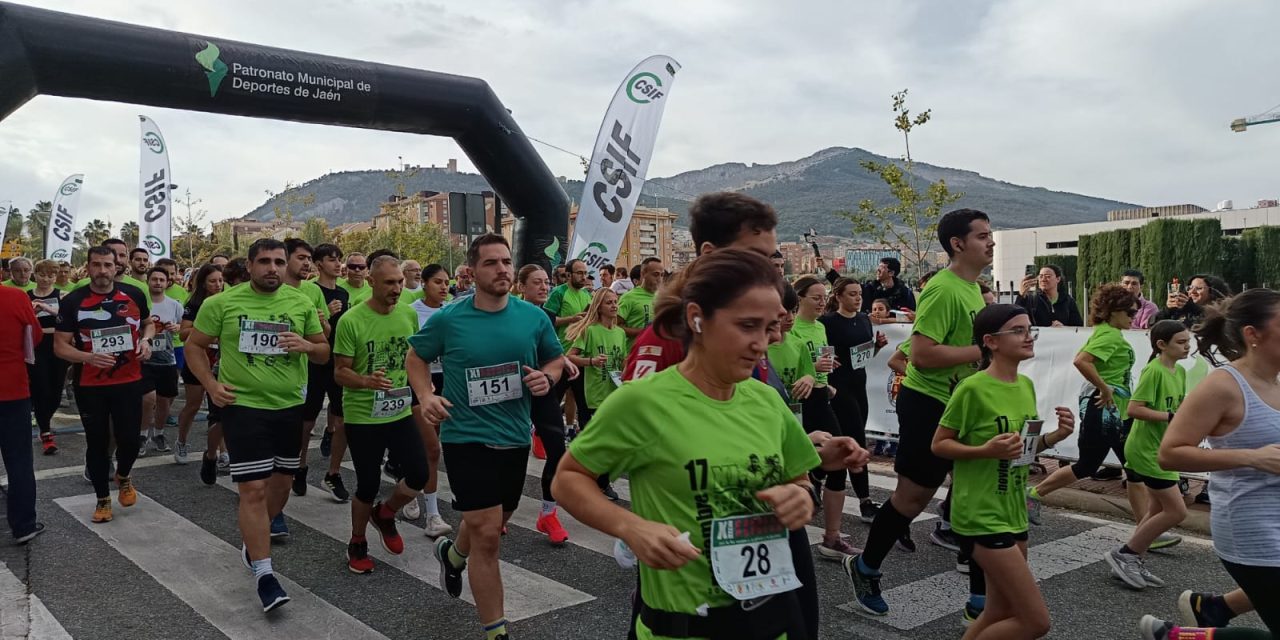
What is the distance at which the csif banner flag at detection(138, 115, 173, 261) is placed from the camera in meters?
14.5

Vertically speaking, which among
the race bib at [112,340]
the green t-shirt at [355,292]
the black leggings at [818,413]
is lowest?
the black leggings at [818,413]

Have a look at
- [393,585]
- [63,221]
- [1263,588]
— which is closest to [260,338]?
[393,585]

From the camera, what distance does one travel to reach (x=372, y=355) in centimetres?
545

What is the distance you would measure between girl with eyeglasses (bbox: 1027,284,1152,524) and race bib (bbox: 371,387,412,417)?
4.59 m

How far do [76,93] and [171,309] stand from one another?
3.06 m

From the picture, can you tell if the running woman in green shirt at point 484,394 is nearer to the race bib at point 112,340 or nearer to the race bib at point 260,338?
the race bib at point 260,338

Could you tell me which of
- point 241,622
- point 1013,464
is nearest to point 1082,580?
point 1013,464

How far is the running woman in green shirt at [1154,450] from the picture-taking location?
484 cm

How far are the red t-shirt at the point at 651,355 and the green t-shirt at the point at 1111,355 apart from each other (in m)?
4.42

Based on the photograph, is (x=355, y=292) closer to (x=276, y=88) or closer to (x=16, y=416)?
(x=16, y=416)

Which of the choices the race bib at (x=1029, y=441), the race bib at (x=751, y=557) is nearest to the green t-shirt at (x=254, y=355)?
the race bib at (x=751, y=557)

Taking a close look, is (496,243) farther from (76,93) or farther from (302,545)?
(76,93)

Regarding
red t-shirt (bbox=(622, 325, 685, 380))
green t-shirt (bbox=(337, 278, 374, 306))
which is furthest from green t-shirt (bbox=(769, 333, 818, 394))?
green t-shirt (bbox=(337, 278, 374, 306))

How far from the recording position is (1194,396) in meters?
2.94
